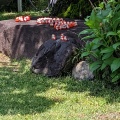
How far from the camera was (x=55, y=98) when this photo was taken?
5.28 metres

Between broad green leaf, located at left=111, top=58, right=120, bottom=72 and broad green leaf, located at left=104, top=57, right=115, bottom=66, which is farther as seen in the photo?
broad green leaf, located at left=104, top=57, right=115, bottom=66

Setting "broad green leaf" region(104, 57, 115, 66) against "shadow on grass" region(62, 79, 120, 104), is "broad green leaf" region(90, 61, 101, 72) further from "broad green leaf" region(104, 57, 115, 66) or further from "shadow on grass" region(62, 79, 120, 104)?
"shadow on grass" region(62, 79, 120, 104)

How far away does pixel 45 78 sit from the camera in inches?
247

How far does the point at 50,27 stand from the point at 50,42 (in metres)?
1.17

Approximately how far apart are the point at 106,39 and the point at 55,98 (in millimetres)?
1021

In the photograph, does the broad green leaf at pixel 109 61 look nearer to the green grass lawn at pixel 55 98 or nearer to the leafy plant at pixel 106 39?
the leafy plant at pixel 106 39

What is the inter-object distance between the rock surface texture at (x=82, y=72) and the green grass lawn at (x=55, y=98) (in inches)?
4.5

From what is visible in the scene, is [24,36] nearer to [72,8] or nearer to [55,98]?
[72,8]

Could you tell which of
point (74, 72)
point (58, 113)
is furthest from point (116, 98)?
point (74, 72)

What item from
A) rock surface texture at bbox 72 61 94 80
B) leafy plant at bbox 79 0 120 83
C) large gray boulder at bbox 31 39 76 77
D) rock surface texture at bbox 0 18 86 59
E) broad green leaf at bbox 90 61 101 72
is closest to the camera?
leafy plant at bbox 79 0 120 83

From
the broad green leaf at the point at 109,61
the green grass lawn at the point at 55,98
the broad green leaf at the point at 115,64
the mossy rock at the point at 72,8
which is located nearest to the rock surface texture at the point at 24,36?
the mossy rock at the point at 72,8

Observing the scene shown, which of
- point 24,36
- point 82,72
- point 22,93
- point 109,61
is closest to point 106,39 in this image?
point 109,61

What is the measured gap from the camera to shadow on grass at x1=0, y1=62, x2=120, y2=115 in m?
4.93

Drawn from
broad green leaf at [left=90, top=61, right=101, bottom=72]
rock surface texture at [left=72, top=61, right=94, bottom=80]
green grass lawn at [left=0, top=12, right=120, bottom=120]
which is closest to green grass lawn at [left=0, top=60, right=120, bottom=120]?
green grass lawn at [left=0, top=12, right=120, bottom=120]
